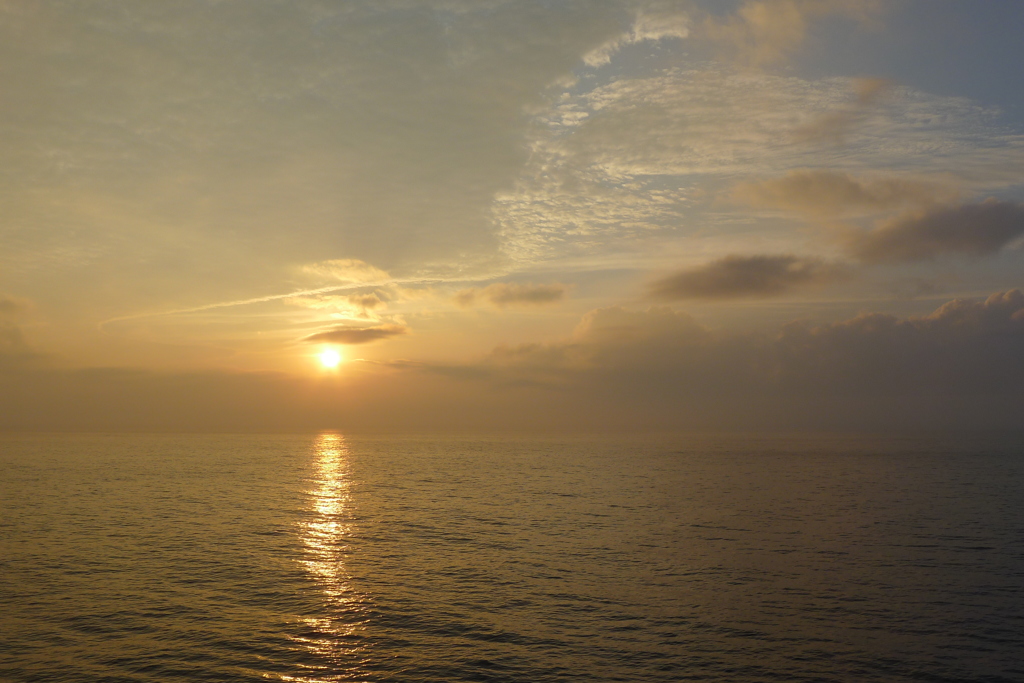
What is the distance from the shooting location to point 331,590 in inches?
2041

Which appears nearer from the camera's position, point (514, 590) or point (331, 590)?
point (514, 590)

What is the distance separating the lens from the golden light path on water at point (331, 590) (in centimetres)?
3691

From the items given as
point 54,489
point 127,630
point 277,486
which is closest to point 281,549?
point 127,630

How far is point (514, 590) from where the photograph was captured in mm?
51000

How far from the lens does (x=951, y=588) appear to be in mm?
51594

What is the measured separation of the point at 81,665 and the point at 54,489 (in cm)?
11414

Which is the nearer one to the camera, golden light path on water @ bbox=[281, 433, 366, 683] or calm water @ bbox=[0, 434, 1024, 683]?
calm water @ bbox=[0, 434, 1024, 683]

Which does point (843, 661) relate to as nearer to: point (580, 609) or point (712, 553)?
point (580, 609)

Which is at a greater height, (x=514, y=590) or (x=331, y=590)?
(x=331, y=590)

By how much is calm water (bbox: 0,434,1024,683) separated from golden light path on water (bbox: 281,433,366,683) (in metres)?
0.26

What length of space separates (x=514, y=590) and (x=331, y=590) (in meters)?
16.0

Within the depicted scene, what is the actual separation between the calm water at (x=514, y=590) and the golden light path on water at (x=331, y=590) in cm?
26

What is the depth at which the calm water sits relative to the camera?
36125 mm

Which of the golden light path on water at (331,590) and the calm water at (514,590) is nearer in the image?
the calm water at (514,590)
